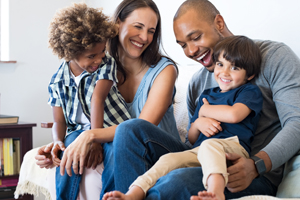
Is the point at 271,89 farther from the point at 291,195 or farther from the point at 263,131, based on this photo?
the point at 291,195

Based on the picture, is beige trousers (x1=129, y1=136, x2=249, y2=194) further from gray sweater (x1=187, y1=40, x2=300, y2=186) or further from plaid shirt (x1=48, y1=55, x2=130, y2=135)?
plaid shirt (x1=48, y1=55, x2=130, y2=135)

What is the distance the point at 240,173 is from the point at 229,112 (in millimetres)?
246

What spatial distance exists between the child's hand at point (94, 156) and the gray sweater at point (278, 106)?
59 cm

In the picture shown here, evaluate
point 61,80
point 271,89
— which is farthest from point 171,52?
point 271,89

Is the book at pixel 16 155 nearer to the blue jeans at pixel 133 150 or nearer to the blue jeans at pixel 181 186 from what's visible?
the blue jeans at pixel 133 150

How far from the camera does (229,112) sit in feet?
3.87

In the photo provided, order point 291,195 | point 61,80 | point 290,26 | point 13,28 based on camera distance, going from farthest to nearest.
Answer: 1. point 13,28
2. point 290,26
3. point 61,80
4. point 291,195

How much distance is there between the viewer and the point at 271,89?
1.28 m

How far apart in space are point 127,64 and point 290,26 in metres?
0.80

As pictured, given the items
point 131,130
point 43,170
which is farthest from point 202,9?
point 43,170

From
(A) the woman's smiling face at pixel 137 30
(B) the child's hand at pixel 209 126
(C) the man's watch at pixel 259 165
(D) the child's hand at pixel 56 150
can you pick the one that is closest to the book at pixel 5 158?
(D) the child's hand at pixel 56 150

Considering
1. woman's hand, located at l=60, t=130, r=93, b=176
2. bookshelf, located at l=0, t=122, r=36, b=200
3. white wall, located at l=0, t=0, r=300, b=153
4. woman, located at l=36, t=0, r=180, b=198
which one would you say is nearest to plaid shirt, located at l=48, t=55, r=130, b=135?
woman, located at l=36, t=0, r=180, b=198

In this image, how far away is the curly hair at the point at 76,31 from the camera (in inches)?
53.7

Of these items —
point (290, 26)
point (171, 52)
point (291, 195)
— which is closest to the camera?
point (291, 195)
